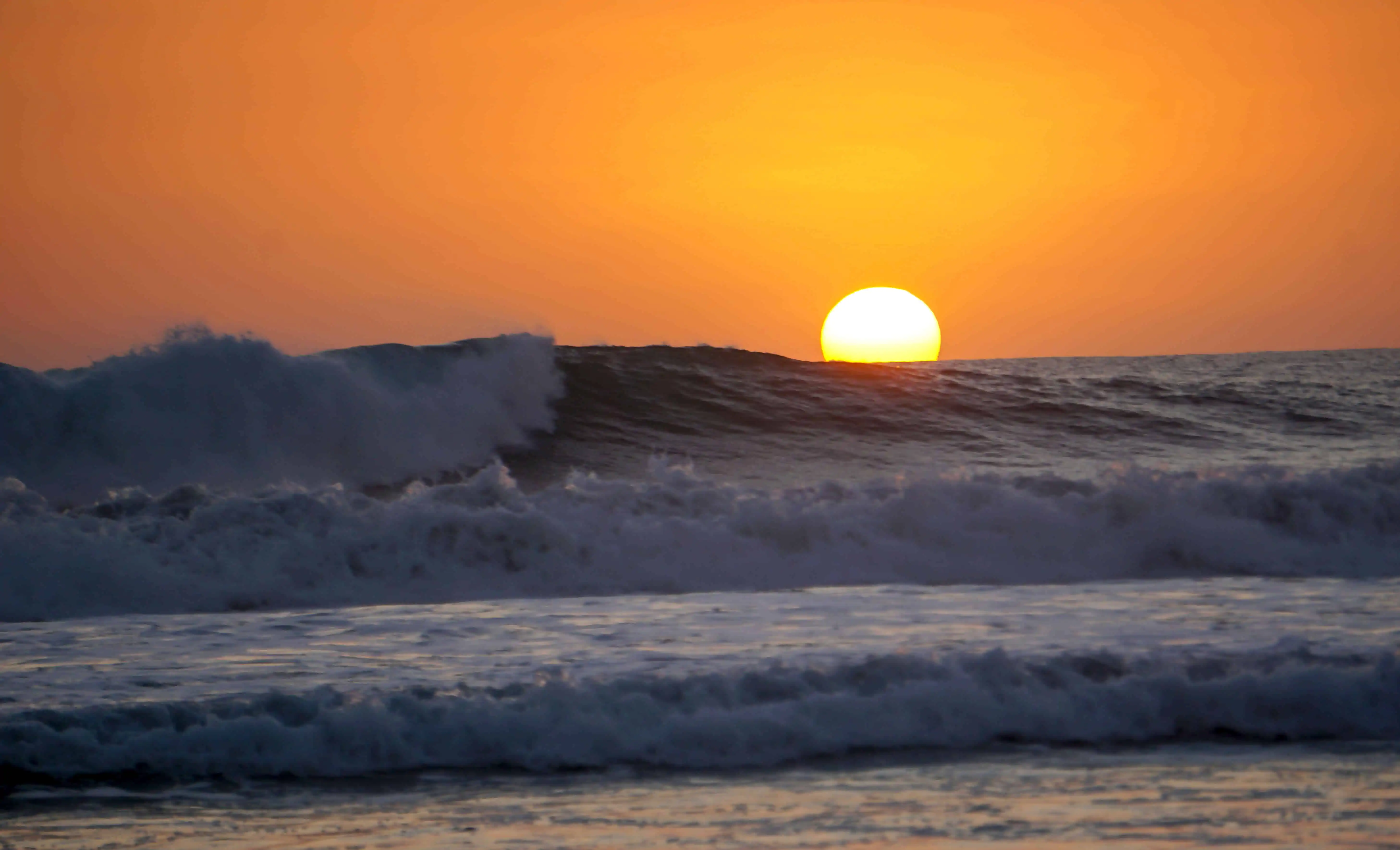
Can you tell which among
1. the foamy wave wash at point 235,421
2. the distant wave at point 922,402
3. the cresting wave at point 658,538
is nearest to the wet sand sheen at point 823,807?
the cresting wave at point 658,538

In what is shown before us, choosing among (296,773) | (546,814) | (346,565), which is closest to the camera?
(546,814)

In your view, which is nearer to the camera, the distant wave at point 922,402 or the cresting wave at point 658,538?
the cresting wave at point 658,538

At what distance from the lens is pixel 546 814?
409 centimetres

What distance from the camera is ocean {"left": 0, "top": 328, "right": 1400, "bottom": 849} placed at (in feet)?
13.8

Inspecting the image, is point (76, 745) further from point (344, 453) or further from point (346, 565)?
point (344, 453)

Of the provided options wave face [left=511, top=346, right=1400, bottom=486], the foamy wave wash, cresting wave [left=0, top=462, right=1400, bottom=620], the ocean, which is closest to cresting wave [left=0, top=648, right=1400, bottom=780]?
the ocean

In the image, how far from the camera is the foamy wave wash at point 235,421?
42.5 feet

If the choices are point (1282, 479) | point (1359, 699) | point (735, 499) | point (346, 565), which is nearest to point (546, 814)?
point (1359, 699)

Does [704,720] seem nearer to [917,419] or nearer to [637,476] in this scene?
[637,476]

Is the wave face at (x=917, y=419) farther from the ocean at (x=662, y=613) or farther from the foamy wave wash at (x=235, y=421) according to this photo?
the foamy wave wash at (x=235, y=421)

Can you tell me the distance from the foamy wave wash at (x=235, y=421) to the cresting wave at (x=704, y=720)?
8021 millimetres

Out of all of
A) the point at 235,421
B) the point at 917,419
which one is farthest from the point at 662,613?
the point at 917,419

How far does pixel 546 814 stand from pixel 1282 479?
8543mm

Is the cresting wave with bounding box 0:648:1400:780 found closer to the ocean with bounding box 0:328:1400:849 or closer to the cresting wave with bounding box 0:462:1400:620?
the ocean with bounding box 0:328:1400:849
